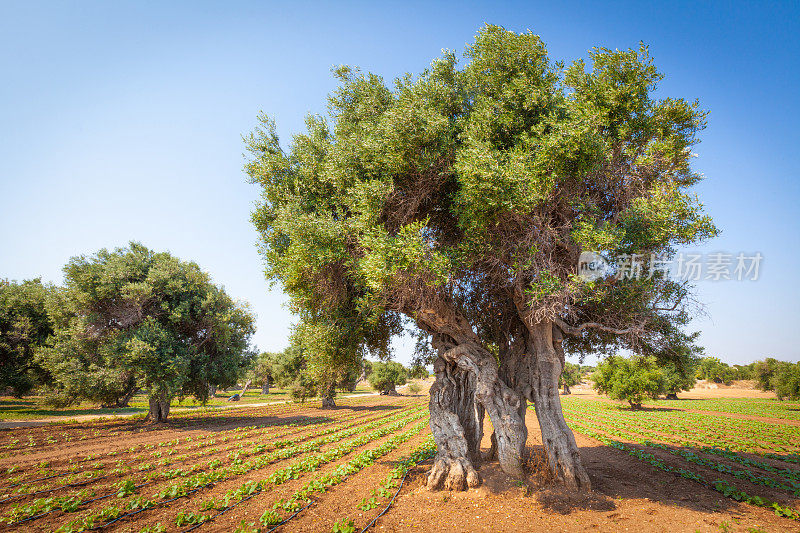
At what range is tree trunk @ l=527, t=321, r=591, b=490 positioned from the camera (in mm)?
10250

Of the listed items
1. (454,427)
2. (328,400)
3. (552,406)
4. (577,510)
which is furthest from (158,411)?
(577,510)

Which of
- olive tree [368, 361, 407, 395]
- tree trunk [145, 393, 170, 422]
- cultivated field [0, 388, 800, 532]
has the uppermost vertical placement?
cultivated field [0, 388, 800, 532]

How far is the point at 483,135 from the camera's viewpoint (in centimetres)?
1000

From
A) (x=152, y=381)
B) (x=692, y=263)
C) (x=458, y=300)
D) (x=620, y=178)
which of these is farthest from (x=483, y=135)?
(x=152, y=381)

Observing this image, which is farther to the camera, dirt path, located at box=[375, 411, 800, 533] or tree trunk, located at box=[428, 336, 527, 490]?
tree trunk, located at box=[428, 336, 527, 490]

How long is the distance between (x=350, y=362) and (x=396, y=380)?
214ft

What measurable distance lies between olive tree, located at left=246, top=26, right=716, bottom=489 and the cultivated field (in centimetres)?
141

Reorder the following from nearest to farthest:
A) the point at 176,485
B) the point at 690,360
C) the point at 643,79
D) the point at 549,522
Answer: the point at 549,522 < the point at 643,79 < the point at 176,485 < the point at 690,360

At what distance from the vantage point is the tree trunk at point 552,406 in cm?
1025

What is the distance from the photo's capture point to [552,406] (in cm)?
1120

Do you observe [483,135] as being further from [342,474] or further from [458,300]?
[342,474]

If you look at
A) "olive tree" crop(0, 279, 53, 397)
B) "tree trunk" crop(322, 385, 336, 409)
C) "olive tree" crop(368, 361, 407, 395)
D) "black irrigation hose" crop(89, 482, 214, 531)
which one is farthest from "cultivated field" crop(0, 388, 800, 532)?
"olive tree" crop(368, 361, 407, 395)

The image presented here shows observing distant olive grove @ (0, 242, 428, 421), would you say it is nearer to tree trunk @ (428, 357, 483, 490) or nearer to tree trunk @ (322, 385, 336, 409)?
tree trunk @ (428, 357, 483, 490)

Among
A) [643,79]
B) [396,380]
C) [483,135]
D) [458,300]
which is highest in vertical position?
[643,79]
